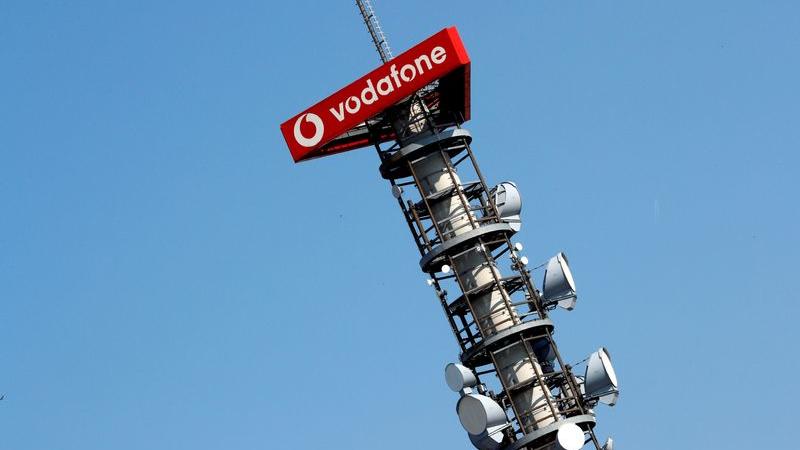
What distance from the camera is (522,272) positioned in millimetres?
81062

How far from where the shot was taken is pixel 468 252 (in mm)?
81250

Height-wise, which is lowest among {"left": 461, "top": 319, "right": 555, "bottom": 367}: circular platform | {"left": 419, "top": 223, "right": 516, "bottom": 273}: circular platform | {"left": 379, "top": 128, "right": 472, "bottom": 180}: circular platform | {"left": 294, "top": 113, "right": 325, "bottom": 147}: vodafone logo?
{"left": 461, "top": 319, "right": 555, "bottom": 367}: circular platform

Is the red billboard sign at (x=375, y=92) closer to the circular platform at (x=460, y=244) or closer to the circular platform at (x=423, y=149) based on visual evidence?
the circular platform at (x=423, y=149)

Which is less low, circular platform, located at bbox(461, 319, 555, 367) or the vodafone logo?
the vodafone logo

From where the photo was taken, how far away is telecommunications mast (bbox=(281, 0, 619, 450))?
256 feet

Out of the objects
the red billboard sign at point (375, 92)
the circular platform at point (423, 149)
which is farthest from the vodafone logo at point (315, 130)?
the circular platform at point (423, 149)

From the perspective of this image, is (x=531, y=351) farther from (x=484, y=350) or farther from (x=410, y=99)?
(x=410, y=99)

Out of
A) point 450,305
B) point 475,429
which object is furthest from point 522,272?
point 475,429

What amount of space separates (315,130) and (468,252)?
1086 cm

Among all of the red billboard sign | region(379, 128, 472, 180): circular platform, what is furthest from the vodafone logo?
region(379, 128, 472, 180): circular platform

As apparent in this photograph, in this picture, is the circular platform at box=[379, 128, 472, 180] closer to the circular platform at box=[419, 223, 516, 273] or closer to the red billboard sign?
the red billboard sign

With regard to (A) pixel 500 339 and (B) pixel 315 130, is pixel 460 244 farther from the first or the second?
(B) pixel 315 130

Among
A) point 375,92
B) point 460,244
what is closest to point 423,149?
point 375,92

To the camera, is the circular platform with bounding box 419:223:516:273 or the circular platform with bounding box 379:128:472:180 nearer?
the circular platform with bounding box 419:223:516:273
